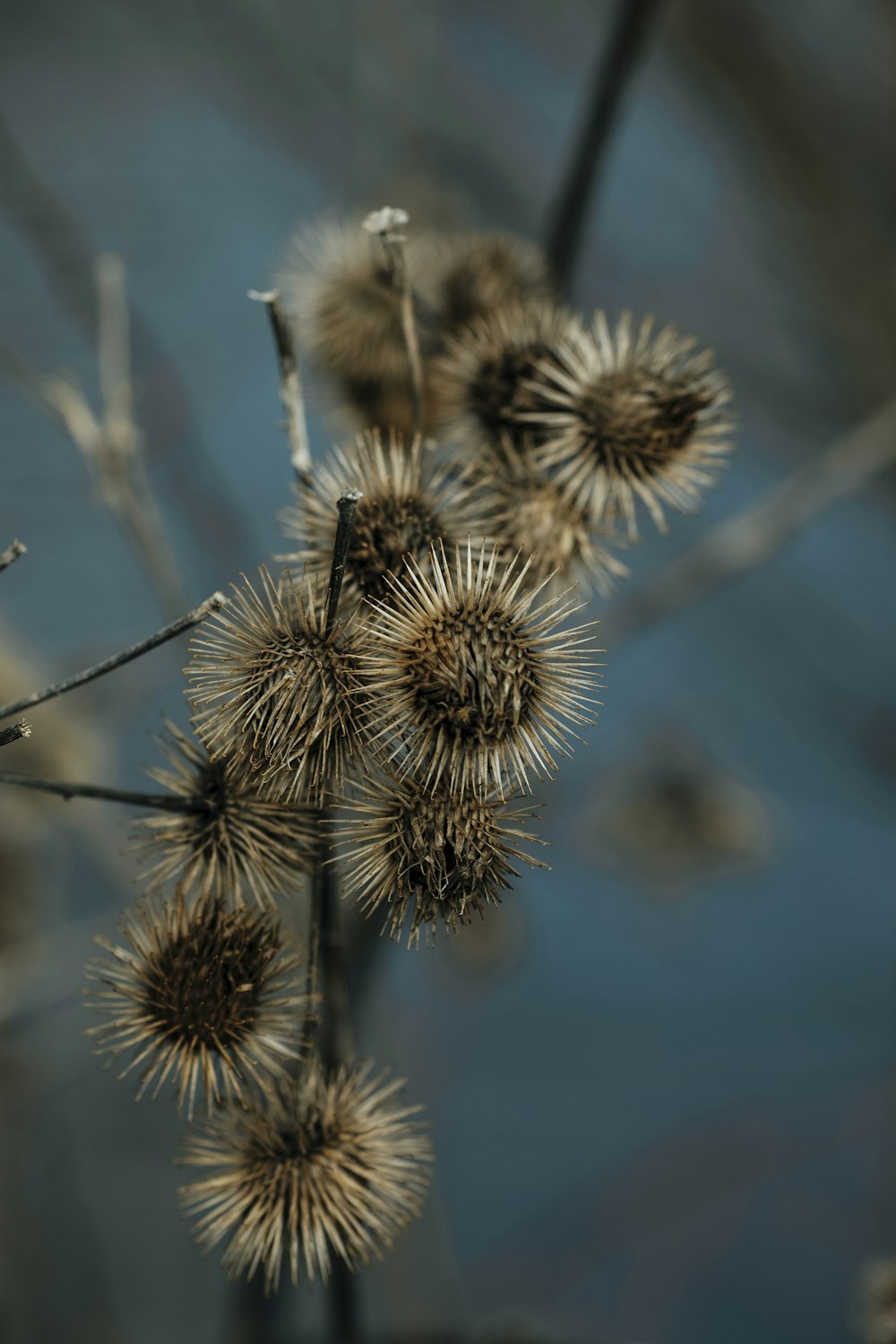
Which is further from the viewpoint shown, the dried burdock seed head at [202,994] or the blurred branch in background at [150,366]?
the blurred branch in background at [150,366]

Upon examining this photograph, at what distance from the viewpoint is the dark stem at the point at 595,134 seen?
1239 millimetres

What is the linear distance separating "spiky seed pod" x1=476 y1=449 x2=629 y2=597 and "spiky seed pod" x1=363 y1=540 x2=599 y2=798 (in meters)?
0.11

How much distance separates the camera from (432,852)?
26.5 inches

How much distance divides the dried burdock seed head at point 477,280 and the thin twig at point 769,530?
39 cm

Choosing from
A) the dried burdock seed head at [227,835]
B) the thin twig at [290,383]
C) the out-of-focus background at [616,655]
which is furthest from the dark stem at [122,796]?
the out-of-focus background at [616,655]

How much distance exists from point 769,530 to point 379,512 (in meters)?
0.73

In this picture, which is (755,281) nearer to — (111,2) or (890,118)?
(890,118)

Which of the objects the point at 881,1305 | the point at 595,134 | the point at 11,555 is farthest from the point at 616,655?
the point at 11,555

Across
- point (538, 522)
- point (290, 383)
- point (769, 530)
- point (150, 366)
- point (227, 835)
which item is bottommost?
point (227, 835)

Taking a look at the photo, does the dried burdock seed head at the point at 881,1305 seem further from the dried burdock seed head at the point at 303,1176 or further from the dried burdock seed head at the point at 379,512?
the dried burdock seed head at the point at 379,512

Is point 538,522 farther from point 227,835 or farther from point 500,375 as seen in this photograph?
point 227,835

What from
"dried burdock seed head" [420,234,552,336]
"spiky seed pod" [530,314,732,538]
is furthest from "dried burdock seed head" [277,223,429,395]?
"spiky seed pod" [530,314,732,538]

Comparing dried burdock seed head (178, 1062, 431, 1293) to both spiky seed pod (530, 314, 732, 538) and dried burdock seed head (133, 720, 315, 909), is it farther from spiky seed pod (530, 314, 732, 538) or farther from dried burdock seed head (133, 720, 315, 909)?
spiky seed pod (530, 314, 732, 538)

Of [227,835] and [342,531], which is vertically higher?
[342,531]
